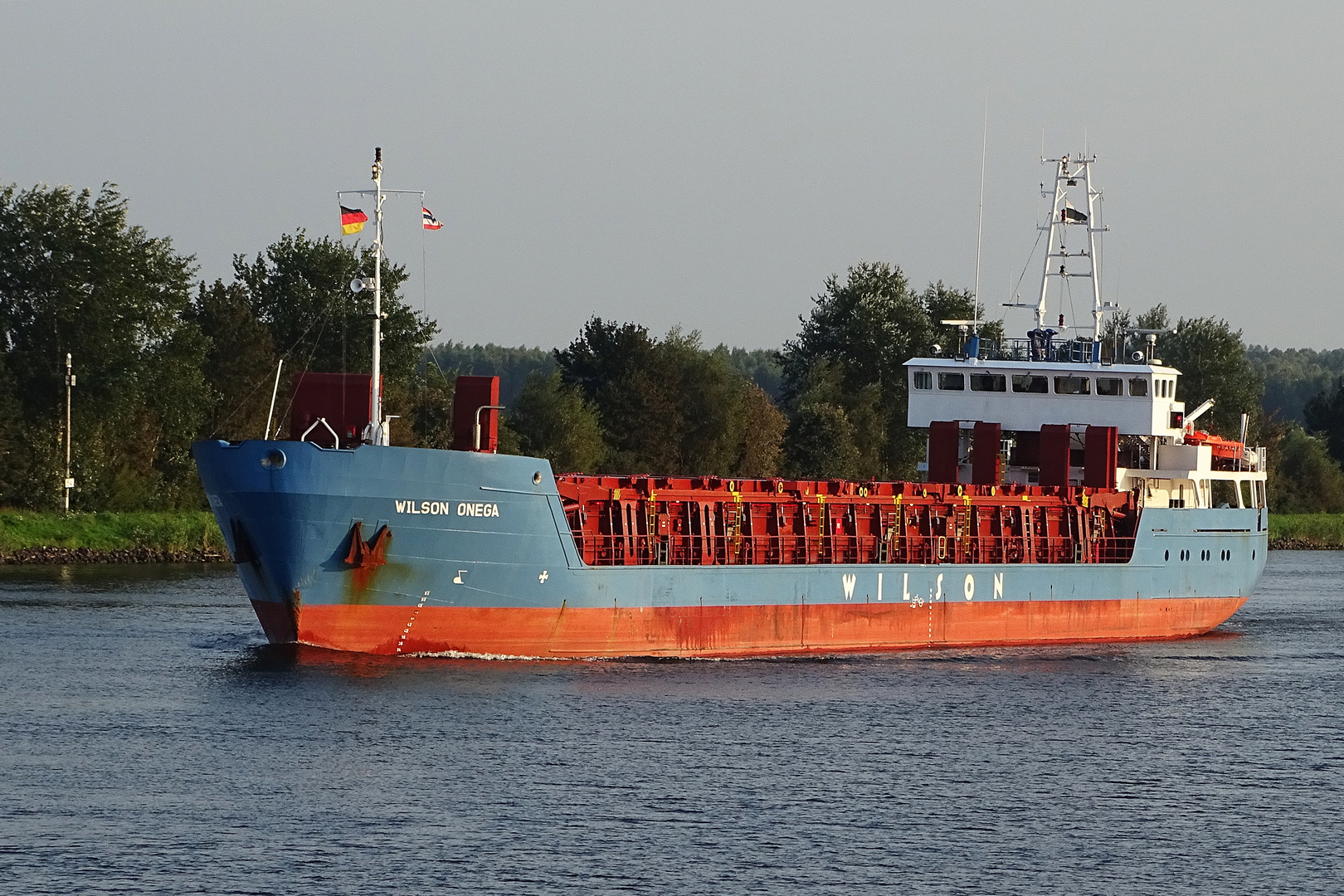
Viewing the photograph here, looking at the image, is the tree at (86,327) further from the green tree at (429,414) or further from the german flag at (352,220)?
the german flag at (352,220)

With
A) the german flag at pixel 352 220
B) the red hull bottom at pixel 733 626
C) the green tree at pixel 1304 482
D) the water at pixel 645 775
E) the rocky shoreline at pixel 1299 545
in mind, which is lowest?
the water at pixel 645 775

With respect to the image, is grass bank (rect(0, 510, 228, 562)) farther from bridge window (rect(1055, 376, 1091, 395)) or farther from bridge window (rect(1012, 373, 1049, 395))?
bridge window (rect(1055, 376, 1091, 395))

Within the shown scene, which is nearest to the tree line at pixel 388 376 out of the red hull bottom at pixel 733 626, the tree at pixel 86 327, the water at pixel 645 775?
the tree at pixel 86 327

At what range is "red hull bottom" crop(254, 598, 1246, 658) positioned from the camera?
3234 cm

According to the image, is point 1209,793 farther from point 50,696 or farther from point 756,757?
point 50,696

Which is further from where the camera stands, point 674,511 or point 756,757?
point 674,511

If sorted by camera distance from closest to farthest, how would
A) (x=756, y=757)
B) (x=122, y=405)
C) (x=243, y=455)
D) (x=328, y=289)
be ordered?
1. (x=756, y=757)
2. (x=243, y=455)
3. (x=122, y=405)
4. (x=328, y=289)

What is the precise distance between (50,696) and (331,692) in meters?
4.52

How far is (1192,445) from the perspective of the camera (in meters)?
46.4

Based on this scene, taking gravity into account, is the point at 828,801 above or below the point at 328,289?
below

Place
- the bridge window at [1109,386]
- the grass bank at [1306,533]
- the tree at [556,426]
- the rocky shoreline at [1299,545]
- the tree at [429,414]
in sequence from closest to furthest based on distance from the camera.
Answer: the bridge window at [1109,386] < the tree at [429,414] < the tree at [556,426] < the rocky shoreline at [1299,545] < the grass bank at [1306,533]

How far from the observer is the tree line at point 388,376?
221 feet

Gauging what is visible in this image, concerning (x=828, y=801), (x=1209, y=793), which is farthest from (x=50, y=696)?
(x=1209, y=793)

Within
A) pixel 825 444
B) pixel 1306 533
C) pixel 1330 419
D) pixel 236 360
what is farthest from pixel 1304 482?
pixel 236 360
